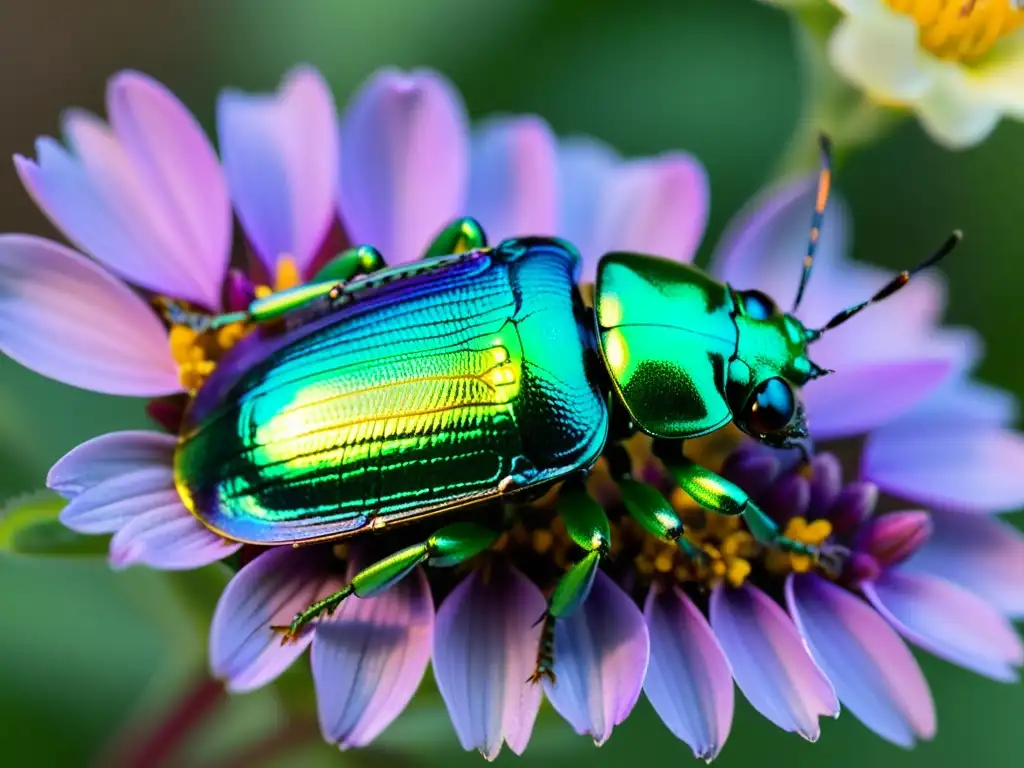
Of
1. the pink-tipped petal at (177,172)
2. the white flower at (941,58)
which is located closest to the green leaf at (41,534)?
the pink-tipped petal at (177,172)

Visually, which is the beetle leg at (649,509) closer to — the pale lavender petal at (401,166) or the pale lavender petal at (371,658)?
the pale lavender petal at (371,658)

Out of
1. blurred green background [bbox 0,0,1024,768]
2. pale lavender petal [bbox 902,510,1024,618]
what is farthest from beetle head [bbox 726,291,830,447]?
blurred green background [bbox 0,0,1024,768]

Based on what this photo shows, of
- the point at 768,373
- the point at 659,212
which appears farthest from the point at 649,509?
the point at 659,212

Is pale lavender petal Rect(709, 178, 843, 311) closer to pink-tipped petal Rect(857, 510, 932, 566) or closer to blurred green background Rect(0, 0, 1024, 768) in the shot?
pink-tipped petal Rect(857, 510, 932, 566)

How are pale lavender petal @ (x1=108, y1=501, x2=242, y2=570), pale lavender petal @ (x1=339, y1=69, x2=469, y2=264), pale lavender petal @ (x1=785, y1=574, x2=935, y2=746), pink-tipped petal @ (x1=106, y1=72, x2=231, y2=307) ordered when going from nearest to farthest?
pale lavender petal @ (x1=108, y1=501, x2=242, y2=570), pale lavender petal @ (x1=785, y1=574, x2=935, y2=746), pink-tipped petal @ (x1=106, y1=72, x2=231, y2=307), pale lavender petal @ (x1=339, y1=69, x2=469, y2=264)

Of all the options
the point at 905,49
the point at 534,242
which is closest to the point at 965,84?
the point at 905,49

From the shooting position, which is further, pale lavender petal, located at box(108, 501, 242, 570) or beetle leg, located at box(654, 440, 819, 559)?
beetle leg, located at box(654, 440, 819, 559)

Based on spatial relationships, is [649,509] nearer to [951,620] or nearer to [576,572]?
[576,572]
